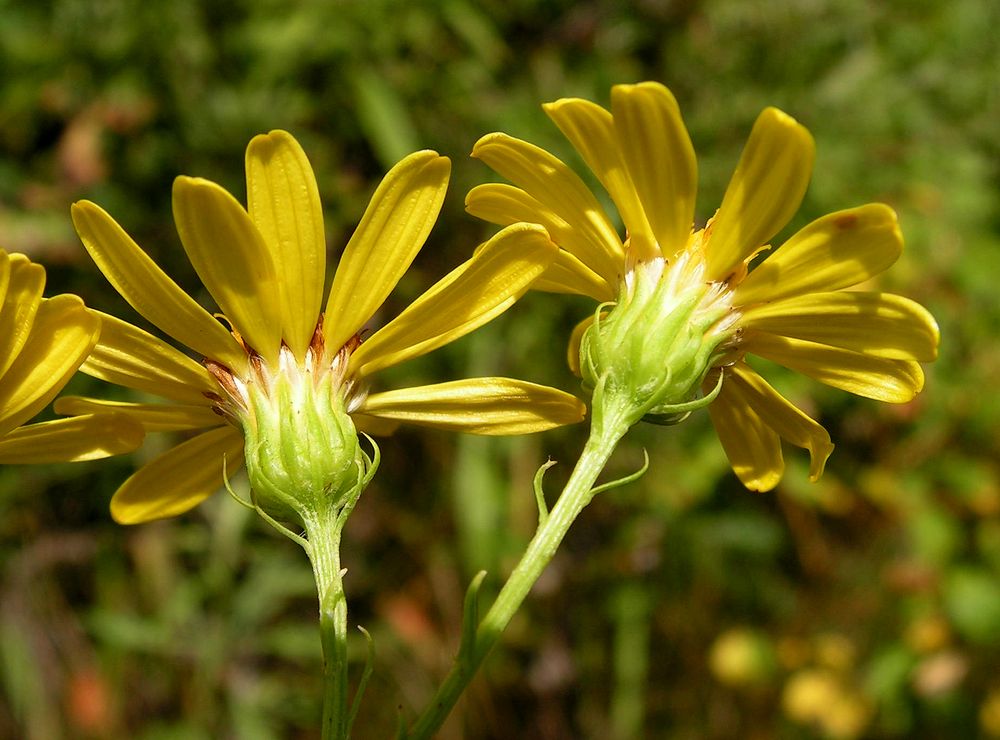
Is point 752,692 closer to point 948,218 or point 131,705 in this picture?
point 948,218

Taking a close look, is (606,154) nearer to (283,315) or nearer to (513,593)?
(283,315)

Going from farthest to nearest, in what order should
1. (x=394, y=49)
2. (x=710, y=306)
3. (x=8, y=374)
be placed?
(x=394, y=49) < (x=710, y=306) < (x=8, y=374)

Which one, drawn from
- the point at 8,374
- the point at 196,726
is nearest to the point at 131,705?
the point at 196,726

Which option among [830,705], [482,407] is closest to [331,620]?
[482,407]

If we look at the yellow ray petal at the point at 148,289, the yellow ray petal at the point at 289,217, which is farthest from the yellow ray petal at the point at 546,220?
the yellow ray petal at the point at 148,289

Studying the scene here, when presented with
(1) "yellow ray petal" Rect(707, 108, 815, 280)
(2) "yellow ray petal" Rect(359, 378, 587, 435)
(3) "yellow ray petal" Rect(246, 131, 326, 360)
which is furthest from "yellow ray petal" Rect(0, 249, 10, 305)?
(1) "yellow ray petal" Rect(707, 108, 815, 280)

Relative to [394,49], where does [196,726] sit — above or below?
below
